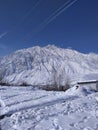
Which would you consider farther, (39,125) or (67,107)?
(67,107)

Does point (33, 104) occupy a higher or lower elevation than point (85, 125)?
higher

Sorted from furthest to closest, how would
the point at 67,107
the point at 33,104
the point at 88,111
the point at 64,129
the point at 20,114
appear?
the point at 33,104 → the point at 67,107 → the point at 88,111 → the point at 20,114 → the point at 64,129

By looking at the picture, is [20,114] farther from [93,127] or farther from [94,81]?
[94,81]

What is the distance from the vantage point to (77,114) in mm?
9828

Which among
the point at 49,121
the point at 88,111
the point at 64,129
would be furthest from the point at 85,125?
the point at 88,111

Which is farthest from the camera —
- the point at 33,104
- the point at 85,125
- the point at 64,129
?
the point at 33,104

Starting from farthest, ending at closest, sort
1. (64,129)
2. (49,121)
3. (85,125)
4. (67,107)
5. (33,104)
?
(33,104) → (67,107) → (49,121) → (85,125) → (64,129)

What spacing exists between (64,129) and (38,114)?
258 cm

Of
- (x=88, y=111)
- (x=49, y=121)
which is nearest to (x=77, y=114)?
(x=88, y=111)

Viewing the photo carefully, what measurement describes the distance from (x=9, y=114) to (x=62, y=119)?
2732mm

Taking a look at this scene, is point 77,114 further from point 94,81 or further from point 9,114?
point 94,81

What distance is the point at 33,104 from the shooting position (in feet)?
39.9

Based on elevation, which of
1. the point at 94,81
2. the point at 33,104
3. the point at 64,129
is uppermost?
the point at 94,81

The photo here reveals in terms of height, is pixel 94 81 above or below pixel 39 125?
above
